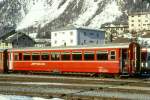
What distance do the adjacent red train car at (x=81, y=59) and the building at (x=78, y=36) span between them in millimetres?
100777

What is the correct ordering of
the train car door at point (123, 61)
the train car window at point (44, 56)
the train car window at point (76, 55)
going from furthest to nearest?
the train car window at point (44, 56)
the train car window at point (76, 55)
the train car door at point (123, 61)

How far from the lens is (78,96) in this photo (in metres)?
20.1

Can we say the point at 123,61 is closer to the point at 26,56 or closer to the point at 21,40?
the point at 26,56

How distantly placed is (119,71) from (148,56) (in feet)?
30.5

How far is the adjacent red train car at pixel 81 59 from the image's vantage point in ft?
113

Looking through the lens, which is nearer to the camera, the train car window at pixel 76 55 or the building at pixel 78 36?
the train car window at pixel 76 55

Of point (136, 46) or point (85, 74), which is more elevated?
point (136, 46)

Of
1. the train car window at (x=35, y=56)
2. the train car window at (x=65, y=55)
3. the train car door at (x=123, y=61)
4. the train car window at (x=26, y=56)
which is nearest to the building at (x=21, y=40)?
the train car window at (x=26, y=56)

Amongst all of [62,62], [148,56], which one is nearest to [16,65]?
[62,62]

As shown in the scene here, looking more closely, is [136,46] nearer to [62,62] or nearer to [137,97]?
[62,62]

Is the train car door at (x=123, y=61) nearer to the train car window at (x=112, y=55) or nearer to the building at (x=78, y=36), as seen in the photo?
the train car window at (x=112, y=55)

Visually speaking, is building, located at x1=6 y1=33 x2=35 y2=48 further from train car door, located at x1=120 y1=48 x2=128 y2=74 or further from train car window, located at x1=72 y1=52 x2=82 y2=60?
train car door, located at x1=120 y1=48 x2=128 y2=74

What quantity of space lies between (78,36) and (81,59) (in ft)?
355

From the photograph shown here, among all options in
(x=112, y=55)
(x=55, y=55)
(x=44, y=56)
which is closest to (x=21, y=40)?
(x=44, y=56)
